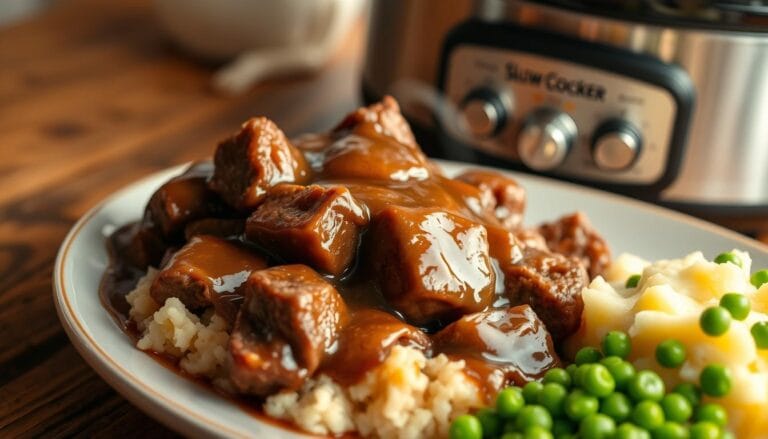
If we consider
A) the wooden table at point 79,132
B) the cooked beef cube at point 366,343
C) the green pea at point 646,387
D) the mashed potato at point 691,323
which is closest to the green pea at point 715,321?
the mashed potato at point 691,323

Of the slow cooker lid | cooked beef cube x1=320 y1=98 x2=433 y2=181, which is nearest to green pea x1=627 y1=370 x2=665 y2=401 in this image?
cooked beef cube x1=320 y1=98 x2=433 y2=181

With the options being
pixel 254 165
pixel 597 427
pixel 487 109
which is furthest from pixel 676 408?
pixel 487 109

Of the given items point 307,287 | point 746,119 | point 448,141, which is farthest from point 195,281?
point 746,119

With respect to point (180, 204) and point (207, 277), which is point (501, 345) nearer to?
point (207, 277)

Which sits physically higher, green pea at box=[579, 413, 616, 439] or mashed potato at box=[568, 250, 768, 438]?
mashed potato at box=[568, 250, 768, 438]

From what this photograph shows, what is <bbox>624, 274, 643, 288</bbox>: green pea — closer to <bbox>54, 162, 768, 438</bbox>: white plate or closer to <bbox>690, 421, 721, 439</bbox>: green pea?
<bbox>54, 162, 768, 438</bbox>: white plate

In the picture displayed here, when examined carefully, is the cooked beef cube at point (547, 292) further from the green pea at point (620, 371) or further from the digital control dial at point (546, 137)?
the digital control dial at point (546, 137)
